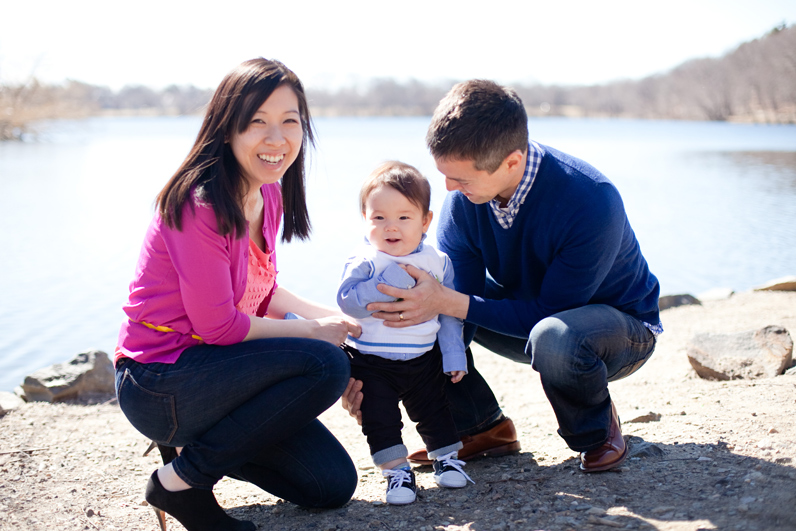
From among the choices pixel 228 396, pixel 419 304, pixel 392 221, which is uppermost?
pixel 392 221

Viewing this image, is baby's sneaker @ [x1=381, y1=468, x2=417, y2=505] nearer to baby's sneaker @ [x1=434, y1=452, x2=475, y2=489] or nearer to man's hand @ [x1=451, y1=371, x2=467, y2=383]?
baby's sneaker @ [x1=434, y1=452, x2=475, y2=489]

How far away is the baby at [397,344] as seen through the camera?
7.80 ft

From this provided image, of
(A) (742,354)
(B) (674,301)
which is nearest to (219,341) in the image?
(A) (742,354)

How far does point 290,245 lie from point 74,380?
461 centimetres

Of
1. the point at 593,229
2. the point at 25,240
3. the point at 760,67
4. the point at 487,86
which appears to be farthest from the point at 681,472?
the point at 760,67

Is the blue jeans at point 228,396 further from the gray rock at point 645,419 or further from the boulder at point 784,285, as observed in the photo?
the boulder at point 784,285

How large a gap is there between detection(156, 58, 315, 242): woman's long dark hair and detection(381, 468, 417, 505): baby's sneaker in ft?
3.29

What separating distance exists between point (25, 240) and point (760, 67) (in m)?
44.7

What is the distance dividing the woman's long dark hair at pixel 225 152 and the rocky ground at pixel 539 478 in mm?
1100

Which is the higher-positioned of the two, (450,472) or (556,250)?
(556,250)

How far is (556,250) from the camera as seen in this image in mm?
2414

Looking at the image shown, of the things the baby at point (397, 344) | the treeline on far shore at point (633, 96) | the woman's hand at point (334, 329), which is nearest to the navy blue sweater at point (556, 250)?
the baby at point (397, 344)

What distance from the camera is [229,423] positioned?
6.87ft

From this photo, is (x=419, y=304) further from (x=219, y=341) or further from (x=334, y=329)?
(x=219, y=341)
